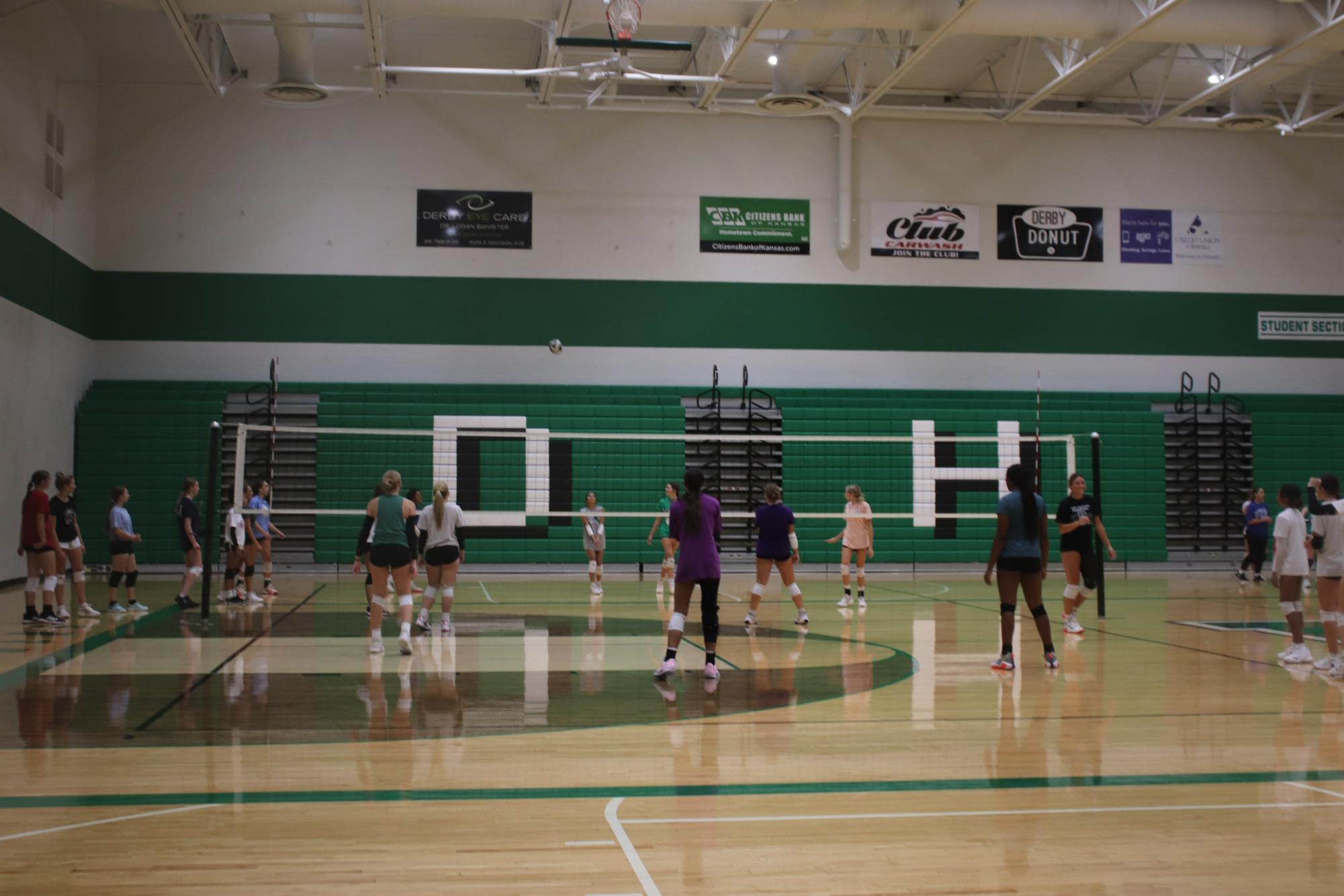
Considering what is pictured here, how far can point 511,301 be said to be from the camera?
21438mm

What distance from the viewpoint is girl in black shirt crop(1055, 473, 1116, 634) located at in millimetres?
11664

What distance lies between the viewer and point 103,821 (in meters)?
4.93

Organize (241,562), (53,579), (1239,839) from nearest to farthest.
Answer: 1. (1239,839)
2. (53,579)
3. (241,562)

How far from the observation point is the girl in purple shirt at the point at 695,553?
28.4 feet

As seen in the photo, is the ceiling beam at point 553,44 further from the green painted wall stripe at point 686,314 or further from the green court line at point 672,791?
the green court line at point 672,791

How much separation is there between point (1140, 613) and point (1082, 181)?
11493mm

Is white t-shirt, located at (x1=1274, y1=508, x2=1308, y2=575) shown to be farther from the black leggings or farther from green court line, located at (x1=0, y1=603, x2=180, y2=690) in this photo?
the black leggings

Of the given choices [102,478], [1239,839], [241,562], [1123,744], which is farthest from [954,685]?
[102,478]

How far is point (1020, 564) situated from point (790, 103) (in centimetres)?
1170

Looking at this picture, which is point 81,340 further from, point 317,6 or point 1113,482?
point 1113,482

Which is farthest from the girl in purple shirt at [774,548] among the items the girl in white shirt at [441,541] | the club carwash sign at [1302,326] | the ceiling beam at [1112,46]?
the club carwash sign at [1302,326]

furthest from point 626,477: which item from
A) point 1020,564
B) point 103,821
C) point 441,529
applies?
point 103,821

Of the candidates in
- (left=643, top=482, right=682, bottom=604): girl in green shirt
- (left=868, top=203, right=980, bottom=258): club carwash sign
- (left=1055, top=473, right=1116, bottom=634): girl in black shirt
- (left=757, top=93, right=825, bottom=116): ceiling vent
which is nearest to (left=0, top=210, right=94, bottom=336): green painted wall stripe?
(left=643, top=482, right=682, bottom=604): girl in green shirt

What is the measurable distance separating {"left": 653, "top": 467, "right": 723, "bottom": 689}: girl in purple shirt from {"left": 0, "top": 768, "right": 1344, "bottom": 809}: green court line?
9.90 ft
